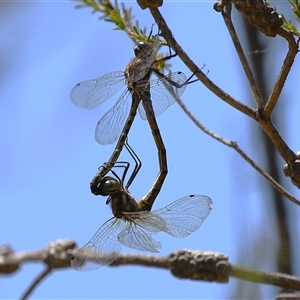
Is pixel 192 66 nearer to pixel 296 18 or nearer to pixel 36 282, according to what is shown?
pixel 296 18

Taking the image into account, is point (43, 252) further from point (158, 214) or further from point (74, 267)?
point (158, 214)

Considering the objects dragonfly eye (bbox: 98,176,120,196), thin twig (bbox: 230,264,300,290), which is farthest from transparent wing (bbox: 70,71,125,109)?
thin twig (bbox: 230,264,300,290)

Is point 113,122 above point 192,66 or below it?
above

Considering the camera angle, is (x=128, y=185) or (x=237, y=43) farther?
(x=128, y=185)

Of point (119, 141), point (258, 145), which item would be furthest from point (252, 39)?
point (119, 141)

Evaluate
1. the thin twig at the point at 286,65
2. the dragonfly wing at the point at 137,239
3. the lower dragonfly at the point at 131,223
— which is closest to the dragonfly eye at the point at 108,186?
the lower dragonfly at the point at 131,223

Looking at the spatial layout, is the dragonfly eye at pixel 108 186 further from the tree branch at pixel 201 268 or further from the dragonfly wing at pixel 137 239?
the tree branch at pixel 201 268

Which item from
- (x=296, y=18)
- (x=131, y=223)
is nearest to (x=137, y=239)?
(x=131, y=223)
